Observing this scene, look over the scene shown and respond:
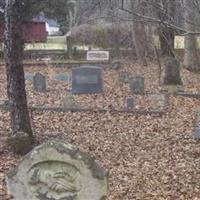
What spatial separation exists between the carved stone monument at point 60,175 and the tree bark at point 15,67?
494cm

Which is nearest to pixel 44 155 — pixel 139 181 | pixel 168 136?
pixel 139 181

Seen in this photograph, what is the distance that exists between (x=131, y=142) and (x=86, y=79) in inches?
225

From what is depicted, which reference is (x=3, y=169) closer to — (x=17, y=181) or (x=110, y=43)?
(x=17, y=181)

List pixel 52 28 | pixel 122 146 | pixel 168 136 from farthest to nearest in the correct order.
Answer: pixel 52 28 → pixel 168 136 → pixel 122 146

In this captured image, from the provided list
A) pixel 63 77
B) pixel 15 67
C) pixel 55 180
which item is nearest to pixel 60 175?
A: pixel 55 180

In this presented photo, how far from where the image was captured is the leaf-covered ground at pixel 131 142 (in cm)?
791

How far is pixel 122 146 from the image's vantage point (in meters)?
10.1

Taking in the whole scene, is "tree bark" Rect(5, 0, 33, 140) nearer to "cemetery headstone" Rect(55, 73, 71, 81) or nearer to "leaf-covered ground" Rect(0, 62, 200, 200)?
"leaf-covered ground" Rect(0, 62, 200, 200)

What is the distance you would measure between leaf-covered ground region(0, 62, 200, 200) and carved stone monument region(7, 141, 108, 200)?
261 centimetres

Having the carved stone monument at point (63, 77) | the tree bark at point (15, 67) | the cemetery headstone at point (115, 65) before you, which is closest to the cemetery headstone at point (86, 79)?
the carved stone monument at point (63, 77)

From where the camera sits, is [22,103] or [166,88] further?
[166,88]

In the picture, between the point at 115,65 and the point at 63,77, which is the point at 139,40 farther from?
the point at 63,77

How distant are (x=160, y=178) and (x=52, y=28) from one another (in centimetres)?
6039

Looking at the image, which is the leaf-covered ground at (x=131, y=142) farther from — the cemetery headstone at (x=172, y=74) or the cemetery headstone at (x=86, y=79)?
the cemetery headstone at (x=172, y=74)
